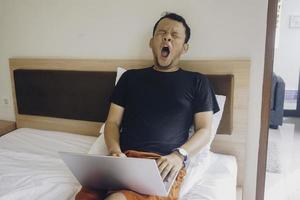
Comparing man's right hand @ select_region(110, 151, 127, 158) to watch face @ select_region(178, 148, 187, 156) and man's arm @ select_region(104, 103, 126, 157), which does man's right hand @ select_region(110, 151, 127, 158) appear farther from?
watch face @ select_region(178, 148, 187, 156)

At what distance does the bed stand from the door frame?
0.37ft

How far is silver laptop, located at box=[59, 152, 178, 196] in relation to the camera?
3.57 ft

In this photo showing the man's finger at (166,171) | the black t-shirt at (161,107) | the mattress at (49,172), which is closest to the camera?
the man's finger at (166,171)

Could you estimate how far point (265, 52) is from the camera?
65.0 inches

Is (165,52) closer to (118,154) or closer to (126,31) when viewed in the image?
(126,31)

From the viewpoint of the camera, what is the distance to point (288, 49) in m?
3.87

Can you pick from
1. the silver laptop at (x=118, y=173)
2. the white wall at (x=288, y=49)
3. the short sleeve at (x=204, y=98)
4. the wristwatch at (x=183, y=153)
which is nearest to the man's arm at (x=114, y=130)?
the silver laptop at (x=118, y=173)

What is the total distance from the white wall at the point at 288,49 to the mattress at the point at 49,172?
8.81ft

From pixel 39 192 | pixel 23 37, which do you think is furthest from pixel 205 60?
pixel 23 37

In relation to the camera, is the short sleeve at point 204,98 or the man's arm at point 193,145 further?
the short sleeve at point 204,98

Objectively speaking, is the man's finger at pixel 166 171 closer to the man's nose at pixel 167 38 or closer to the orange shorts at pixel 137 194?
the orange shorts at pixel 137 194

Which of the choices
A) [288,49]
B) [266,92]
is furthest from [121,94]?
[288,49]

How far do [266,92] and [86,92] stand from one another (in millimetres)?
1150

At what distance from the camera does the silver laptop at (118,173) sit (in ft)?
3.57
